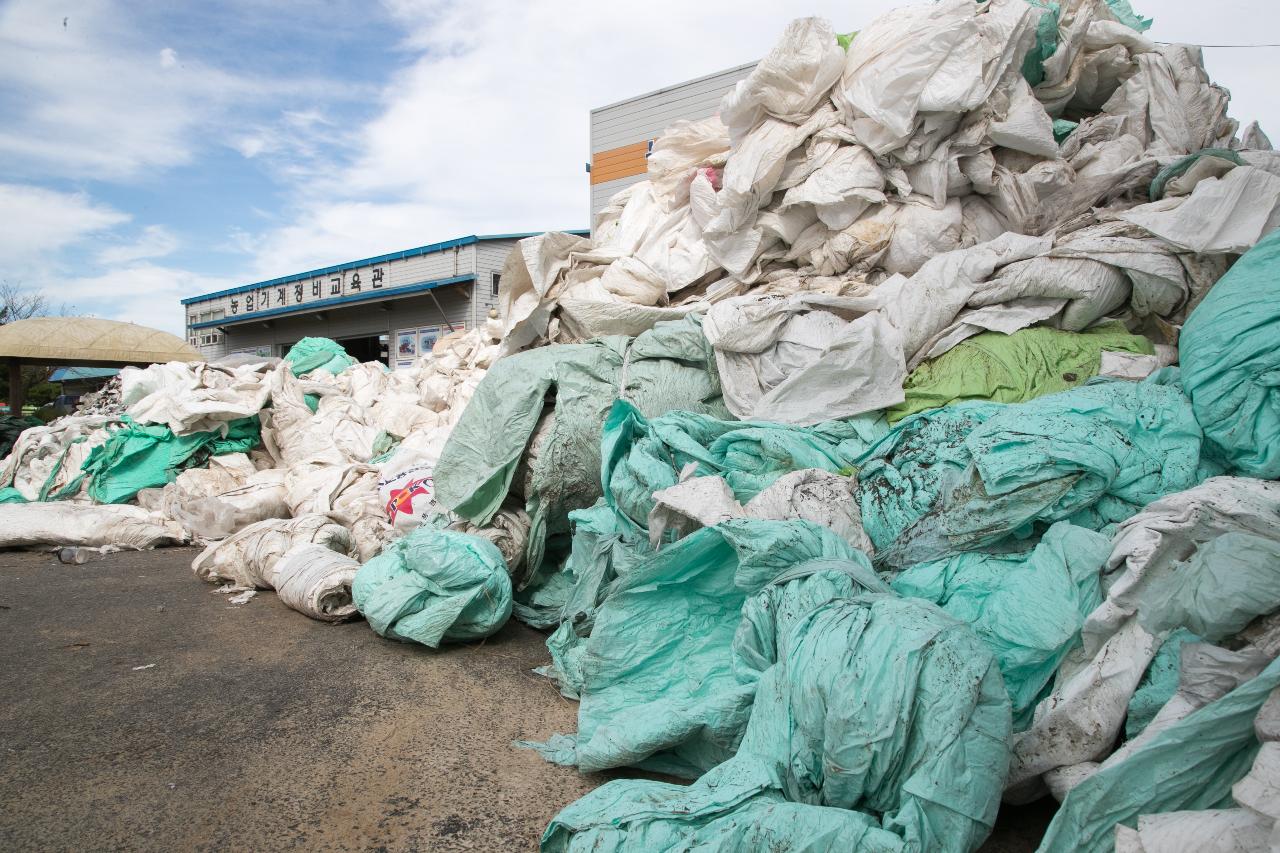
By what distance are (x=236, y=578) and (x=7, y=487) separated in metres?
2.77

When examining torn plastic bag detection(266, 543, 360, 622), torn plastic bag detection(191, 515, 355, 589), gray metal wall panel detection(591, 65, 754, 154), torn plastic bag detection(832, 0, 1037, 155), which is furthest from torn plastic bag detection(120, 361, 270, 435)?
gray metal wall panel detection(591, 65, 754, 154)

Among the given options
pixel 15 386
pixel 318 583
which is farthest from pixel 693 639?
pixel 15 386

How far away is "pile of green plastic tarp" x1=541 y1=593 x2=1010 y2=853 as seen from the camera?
3.59ft

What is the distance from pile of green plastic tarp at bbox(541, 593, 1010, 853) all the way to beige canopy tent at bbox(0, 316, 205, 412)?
878cm

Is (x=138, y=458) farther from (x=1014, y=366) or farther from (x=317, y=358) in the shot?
(x=1014, y=366)

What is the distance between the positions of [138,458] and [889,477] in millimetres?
4461

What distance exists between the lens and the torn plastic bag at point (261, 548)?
282 centimetres

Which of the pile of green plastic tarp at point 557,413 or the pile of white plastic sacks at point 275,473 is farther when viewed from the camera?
the pile of white plastic sacks at point 275,473

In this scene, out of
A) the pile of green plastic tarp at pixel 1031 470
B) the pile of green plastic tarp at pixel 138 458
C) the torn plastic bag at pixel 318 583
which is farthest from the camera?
the pile of green plastic tarp at pixel 138 458

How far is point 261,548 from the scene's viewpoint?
9.32 ft

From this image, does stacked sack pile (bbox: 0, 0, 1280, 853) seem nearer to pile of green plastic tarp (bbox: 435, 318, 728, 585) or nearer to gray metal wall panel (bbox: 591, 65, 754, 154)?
pile of green plastic tarp (bbox: 435, 318, 728, 585)

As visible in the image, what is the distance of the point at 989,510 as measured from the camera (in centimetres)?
157

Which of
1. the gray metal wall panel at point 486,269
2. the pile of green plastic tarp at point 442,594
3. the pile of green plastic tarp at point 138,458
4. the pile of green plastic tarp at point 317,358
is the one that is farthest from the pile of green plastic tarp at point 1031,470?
the gray metal wall panel at point 486,269

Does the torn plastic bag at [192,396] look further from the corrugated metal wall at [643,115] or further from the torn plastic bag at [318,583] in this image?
the corrugated metal wall at [643,115]
